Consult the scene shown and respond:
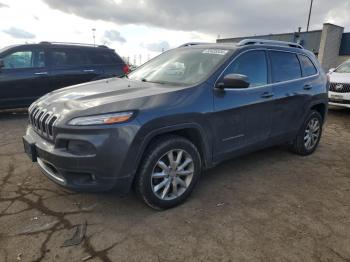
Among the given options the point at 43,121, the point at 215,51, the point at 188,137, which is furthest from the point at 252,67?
the point at 43,121

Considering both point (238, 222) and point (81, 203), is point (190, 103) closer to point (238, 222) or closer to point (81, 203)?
point (238, 222)

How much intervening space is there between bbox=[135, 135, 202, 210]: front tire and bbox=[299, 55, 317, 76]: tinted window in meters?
2.65

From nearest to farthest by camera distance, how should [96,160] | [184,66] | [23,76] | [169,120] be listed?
[96,160] < [169,120] < [184,66] < [23,76]

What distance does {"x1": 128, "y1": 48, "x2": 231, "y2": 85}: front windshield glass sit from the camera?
3.59 meters

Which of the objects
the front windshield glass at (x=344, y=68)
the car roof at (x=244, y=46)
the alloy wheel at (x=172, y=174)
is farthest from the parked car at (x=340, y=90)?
the alloy wheel at (x=172, y=174)

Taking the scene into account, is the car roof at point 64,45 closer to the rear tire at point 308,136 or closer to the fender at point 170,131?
the rear tire at point 308,136

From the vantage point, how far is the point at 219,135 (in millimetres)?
3543

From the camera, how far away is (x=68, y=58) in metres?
7.81

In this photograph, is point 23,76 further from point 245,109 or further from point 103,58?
point 245,109

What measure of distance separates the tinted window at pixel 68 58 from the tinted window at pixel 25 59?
0.98 feet

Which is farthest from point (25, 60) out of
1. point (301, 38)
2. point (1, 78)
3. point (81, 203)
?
point (301, 38)

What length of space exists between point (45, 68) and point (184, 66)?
16.0 feet

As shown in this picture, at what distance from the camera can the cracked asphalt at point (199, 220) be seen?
104 inches

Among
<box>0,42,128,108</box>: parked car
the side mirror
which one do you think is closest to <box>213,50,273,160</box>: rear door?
the side mirror
